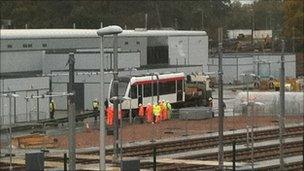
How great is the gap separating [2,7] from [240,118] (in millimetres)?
63005

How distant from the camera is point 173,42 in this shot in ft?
246

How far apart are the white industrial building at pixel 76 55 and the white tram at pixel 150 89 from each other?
239cm

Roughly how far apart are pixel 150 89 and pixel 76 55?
356 inches

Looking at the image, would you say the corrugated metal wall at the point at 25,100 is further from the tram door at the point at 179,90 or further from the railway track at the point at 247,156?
the railway track at the point at 247,156

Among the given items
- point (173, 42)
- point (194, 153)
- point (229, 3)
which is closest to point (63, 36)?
point (173, 42)

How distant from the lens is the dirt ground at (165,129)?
40.6 m

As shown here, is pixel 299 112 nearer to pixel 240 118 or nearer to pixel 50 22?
pixel 240 118

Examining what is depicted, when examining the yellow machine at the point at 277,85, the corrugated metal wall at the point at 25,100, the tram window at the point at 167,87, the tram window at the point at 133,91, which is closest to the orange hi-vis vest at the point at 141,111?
the tram window at the point at 133,91

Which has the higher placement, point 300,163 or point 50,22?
point 50,22

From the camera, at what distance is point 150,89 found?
5084cm

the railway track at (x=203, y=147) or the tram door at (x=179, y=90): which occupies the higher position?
the tram door at (x=179, y=90)

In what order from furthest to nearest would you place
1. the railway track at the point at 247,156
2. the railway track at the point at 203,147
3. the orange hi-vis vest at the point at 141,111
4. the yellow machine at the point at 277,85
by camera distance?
the yellow machine at the point at 277,85 → the orange hi-vis vest at the point at 141,111 → the railway track at the point at 203,147 → the railway track at the point at 247,156

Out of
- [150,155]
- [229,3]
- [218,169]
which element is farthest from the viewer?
[229,3]

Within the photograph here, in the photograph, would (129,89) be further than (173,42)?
No
